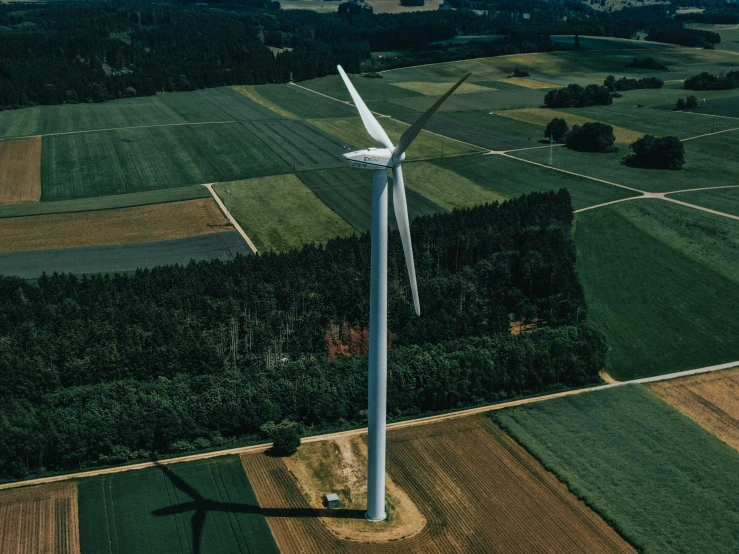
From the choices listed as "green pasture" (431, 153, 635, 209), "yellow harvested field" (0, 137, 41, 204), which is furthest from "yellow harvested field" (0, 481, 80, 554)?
"green pasture" (431, 153, 635, 209)

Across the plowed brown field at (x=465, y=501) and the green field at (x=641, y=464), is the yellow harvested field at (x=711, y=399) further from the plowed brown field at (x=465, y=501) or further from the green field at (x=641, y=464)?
the plowed brown field at (x=465, y=501)

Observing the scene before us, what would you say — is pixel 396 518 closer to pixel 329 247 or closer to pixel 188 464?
pixel 188 464

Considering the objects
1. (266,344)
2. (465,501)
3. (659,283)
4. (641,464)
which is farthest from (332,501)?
(659,283)

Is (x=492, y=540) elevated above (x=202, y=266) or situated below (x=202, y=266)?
below

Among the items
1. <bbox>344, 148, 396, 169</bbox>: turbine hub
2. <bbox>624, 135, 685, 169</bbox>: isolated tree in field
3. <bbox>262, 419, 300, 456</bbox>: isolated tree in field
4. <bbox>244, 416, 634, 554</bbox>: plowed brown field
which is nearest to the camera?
<bbox>344, 148, 396, 169</bbox>: turbine hub

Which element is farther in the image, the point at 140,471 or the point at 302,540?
A: the point at 140,471

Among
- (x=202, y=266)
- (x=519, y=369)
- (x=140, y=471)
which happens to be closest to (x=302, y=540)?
(x=140, y=471)

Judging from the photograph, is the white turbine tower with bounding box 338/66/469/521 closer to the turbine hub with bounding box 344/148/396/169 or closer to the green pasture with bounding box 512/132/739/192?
the turbine hub with bounding box 344/148/396/169
